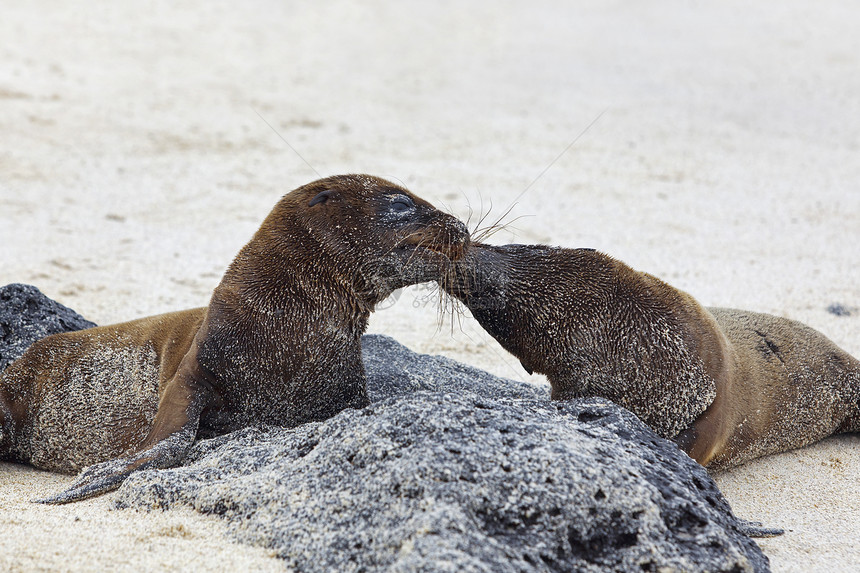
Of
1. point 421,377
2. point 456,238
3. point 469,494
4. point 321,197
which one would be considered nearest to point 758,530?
point 469,494

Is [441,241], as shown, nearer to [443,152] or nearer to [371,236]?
[371,236]

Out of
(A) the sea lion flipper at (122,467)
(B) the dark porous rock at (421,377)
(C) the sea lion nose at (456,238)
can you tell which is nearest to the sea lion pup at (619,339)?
(C) the sea lion nose at (456,238)

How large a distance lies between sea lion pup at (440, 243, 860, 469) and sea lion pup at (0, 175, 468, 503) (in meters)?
0.29

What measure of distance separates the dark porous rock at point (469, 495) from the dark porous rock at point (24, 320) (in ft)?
6.34

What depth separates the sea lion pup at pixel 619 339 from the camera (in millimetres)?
3965

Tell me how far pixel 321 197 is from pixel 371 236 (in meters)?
0.31

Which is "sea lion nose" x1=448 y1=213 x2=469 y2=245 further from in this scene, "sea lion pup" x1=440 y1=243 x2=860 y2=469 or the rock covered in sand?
the rock covered in sand

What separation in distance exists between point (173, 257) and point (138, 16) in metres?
7.89

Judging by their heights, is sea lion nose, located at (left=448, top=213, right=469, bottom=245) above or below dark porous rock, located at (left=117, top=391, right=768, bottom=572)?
→ above

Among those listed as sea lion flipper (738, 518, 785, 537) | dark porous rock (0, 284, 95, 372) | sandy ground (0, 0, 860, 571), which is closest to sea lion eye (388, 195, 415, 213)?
sandy ground (0, 0, 860, 571)

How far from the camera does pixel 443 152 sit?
1084cm

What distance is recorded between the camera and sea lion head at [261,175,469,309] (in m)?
4.02

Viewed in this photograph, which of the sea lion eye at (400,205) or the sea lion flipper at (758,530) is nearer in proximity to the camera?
the sea lion flipper at (758,530)

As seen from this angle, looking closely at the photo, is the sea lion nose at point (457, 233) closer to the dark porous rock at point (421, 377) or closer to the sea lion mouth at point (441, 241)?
the sea lion mouth at point (441, 241)
